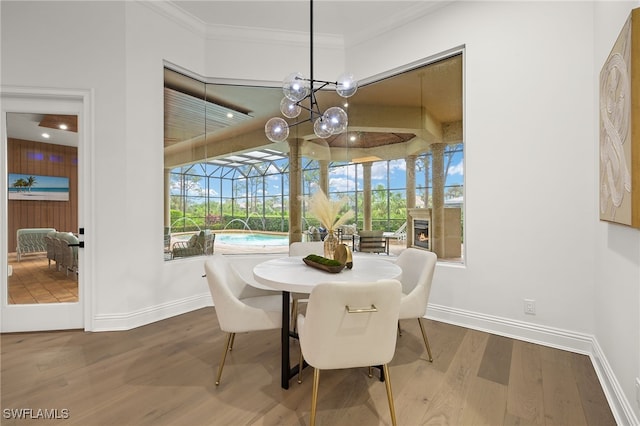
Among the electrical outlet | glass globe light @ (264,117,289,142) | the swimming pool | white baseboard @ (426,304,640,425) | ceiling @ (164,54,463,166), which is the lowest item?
white baseboard @ (426,304,640,425)

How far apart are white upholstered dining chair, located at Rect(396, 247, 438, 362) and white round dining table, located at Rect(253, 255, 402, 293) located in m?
0.25

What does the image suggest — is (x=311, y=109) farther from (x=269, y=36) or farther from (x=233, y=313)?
(x=269, y=36)

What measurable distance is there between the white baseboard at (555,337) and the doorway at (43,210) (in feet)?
12.4

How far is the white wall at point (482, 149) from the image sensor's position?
261cm

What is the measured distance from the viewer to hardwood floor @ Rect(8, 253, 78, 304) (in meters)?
3.02

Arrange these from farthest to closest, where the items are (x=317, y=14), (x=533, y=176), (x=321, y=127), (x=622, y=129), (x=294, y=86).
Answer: (x=317, y=14)
(x=533, y=176)
(x=321, y=127)
(x=294, y=86)
(x=622, y=129)

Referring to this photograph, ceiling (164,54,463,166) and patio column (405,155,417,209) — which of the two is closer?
ceiling (164,54,463,166)

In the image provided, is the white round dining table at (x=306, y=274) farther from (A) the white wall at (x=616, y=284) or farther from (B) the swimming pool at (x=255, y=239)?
(B) the swimming pool at (x=255, y=239)

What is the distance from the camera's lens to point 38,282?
3.07m

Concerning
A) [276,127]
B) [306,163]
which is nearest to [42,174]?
[276,127]

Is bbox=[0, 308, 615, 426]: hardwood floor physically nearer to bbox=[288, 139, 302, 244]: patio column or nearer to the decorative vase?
the decorative vase

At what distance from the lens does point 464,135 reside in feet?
10.6

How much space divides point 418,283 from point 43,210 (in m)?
3.62

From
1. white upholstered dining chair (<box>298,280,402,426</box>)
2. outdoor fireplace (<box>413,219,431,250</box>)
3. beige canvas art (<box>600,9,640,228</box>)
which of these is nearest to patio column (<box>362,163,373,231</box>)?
outdoor fireplace (<box>413,219,431,250</box>)
